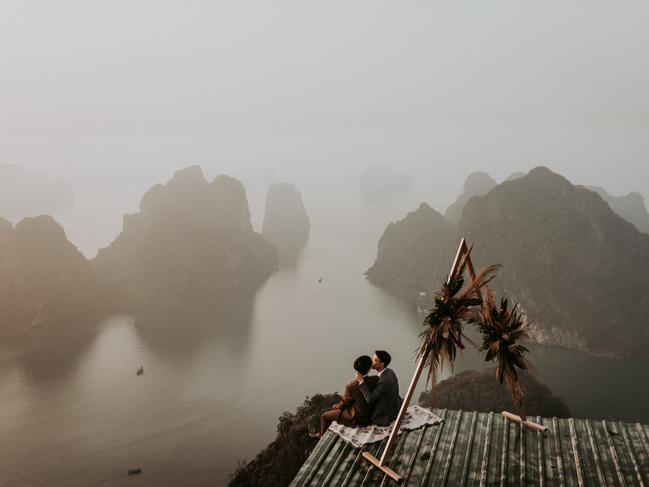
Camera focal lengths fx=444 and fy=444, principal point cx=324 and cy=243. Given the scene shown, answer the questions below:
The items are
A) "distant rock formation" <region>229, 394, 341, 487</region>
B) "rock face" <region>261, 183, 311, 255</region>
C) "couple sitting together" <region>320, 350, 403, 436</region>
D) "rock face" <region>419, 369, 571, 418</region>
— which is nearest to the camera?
"couple sitting together" <region>320, 350, 403, 436</region>

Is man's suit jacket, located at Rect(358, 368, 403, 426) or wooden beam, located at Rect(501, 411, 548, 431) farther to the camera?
wooden beam, located at Rect(501, 411, 548, 431)

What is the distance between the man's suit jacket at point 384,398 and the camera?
10023 millimetres

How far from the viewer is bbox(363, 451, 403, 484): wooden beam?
30.4 feet

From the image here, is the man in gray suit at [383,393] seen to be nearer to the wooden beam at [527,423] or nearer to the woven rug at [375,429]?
the woven rug at [375,429]

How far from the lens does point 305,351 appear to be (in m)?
68.5

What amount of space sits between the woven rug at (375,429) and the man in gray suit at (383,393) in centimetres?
21

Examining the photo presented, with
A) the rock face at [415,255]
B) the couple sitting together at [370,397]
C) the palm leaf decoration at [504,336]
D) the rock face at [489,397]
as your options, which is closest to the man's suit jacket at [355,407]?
the couple sitting together at [370,397]

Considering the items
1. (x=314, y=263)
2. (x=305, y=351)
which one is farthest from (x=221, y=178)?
(x=305, y=351)

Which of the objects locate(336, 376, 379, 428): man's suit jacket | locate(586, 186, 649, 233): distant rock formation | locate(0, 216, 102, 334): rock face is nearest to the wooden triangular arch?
locate(336, 376, 379, 428): man's suit jacket

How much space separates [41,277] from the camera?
9138 centimetres

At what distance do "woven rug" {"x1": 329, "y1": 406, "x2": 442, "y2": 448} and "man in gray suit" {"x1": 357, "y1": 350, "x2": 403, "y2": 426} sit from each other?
21 centimetres

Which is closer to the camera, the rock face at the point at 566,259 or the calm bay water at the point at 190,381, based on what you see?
the calm bay water at the point at 190,381

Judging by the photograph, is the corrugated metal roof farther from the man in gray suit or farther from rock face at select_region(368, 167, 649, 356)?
rock face at select_region(368, 167, 649, 356)

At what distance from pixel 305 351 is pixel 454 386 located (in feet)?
93.6
